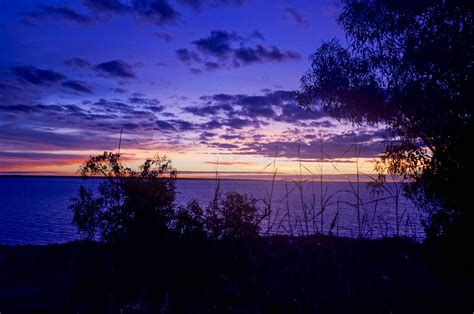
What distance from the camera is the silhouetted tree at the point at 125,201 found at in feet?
33.8

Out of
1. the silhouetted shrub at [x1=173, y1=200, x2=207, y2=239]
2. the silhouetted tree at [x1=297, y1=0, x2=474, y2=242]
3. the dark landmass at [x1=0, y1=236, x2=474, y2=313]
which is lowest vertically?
the dark landmass at [x1=0, y1=236, x2=474, y2=313]

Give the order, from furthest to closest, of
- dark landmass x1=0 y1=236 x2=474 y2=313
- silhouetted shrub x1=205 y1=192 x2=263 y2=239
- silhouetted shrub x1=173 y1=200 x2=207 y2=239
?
silhouetted shrub x1=173 y1=200 x2=207 y2=239 → silhouetted shrub x1=205 y1=192 x2=263 y2=239 → dark landmass x1=0 y1=236 x2=474 y2=313

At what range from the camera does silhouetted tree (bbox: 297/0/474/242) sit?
6859mm

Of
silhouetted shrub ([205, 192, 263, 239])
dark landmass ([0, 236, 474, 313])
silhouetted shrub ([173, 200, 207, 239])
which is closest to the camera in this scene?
dark landmass ([0, 236, 474, 313])

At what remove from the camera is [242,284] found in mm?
5871

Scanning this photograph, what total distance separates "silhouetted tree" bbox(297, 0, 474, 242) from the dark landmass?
1337mm

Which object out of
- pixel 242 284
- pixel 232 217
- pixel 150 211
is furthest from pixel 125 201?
pixel 242 284

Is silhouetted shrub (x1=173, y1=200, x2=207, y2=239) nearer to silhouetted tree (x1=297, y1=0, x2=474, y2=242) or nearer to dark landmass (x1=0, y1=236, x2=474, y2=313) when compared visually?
dark landmass (x1=0, y1=236, x2=474, y2=313)

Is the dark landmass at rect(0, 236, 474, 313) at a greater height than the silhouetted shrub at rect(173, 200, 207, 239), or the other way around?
the silhouetted shrub at rect(173, 200, 207, 239)

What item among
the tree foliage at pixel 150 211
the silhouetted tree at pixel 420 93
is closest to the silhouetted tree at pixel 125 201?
the tree foliage at pixel 150 211

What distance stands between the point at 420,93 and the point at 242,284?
7.91 metres

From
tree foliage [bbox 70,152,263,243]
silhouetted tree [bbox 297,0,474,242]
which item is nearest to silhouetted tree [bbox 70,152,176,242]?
tree foliage [bbox 70,152,263,243]

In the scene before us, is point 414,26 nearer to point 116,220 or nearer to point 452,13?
point 452,13

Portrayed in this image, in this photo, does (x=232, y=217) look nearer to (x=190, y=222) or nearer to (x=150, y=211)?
(x=190, y=222)
